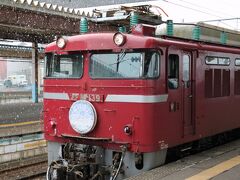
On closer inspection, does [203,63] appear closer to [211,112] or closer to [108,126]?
[211,112]

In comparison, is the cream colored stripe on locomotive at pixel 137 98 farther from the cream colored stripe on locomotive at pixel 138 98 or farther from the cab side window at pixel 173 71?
the cab side window at pixel 173 71

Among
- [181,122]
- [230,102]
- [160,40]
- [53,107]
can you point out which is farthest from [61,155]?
[230,102]

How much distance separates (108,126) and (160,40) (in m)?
1.66

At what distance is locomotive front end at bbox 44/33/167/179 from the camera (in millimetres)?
6746

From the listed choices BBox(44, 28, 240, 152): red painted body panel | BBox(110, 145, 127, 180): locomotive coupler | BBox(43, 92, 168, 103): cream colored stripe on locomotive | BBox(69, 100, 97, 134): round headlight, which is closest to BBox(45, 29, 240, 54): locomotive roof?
BBox(44, 28, 240, 152): red painted body panel

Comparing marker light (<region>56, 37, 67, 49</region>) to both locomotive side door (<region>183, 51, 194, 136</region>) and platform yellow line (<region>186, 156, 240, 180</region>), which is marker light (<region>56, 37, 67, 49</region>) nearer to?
locomotive side door (<region>183, 51, 194, 136</region>)

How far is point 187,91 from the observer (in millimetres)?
7711

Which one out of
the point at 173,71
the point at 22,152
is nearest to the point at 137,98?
the point at 173,71

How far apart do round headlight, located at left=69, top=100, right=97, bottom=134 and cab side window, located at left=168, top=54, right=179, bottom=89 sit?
1389 millimetres

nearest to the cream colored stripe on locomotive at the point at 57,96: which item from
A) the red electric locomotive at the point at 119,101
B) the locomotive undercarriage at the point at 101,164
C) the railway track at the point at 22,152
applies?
the red electric locomotive at the point at 119,101

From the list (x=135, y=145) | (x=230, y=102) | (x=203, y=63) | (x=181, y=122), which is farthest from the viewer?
(x=230, y=102)

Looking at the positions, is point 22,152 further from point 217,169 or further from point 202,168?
point 217,169

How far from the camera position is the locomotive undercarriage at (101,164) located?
272 inches

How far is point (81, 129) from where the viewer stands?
7.18m
